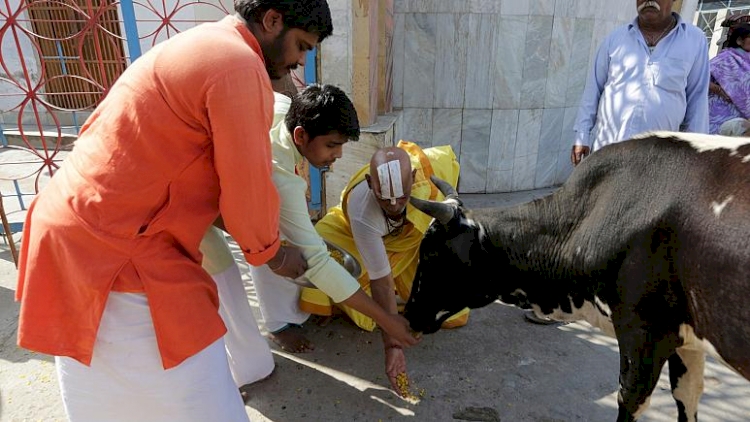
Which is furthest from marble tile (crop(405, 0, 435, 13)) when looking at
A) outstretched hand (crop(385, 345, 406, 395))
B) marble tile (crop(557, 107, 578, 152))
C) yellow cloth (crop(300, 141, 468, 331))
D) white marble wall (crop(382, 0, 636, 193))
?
outstretched hand (crop(385, 345, 406, 395))

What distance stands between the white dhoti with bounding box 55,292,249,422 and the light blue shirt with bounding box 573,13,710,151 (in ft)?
8.65

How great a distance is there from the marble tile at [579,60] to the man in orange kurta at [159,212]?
525 centimetres

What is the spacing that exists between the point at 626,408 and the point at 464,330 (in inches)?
46.4

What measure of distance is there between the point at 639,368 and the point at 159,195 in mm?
1854

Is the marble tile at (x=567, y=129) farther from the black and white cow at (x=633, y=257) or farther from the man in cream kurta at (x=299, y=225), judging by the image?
the man in cream kurta at (x=299, y=225)

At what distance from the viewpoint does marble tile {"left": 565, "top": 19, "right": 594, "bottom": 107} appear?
576 cm

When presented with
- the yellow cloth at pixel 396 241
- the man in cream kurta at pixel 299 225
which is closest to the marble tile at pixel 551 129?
the yellow cloth at pixel 396 241

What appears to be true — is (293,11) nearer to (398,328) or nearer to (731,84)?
(398,328)

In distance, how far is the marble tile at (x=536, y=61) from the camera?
545 cm

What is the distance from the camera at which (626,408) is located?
2.06 metres

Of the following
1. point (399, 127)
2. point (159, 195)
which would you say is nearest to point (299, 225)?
point (159, 195)

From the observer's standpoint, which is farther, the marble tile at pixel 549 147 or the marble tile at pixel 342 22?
the marble tile at pixel 549 147

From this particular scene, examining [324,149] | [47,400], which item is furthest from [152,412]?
[47,400]

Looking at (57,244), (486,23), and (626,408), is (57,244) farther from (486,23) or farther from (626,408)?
(486,23)
